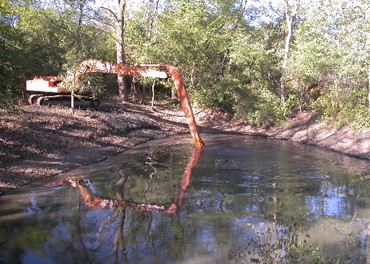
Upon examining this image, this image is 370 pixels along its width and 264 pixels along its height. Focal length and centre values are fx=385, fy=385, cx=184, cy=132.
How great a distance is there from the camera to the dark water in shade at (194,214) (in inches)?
247

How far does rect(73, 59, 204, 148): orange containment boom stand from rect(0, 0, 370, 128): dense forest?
5.09 ft

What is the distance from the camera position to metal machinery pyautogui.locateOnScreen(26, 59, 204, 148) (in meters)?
14.7

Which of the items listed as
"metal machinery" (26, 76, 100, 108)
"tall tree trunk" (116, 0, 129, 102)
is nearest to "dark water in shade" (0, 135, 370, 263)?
"metal machinery" (26, 76, 100, 108)

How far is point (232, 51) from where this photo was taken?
21203 mm

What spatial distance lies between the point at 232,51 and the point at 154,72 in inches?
299

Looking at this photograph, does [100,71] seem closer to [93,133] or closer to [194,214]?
[93,133]

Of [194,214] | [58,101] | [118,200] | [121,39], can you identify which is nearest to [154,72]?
[58,101]

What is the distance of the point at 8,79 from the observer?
956cm

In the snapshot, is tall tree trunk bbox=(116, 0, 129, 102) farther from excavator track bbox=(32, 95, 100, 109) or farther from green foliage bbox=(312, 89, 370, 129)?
green foliage bbox=(312, 89, 370, 129)

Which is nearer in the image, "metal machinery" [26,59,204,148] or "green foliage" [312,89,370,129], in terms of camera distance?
"metal machinery" [26,59,204,148]

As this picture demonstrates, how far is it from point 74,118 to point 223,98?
31.8ft

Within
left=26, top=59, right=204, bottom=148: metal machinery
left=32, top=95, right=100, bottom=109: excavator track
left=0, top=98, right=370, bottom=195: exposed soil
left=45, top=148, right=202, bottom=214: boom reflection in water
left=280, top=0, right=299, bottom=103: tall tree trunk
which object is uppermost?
left=280, top=0, right=299, bottom=103: tall tree trunk

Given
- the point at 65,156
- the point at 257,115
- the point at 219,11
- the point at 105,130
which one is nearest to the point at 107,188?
the point at 65,156

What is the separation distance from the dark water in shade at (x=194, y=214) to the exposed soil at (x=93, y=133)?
100cm
